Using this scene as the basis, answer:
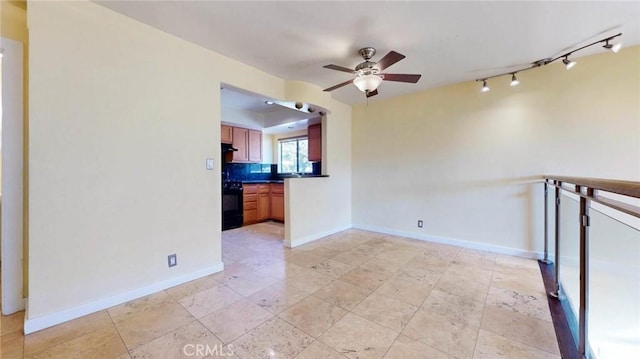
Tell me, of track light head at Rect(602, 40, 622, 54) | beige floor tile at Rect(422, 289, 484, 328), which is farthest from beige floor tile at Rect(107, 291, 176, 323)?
track light head at Rect(602, 40, 622, 54)

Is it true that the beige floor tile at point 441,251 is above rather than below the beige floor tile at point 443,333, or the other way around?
above

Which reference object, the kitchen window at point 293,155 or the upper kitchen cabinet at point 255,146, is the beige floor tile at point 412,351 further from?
the upper kitchen cabinet at point 255,146

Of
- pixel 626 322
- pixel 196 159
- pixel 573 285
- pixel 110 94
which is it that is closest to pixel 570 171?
pixel 573 285

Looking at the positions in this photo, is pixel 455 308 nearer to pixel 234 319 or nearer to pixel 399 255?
pixel 399 255

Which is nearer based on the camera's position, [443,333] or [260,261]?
[443,333]

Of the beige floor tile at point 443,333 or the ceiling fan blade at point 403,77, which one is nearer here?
the beige floor tile at point 443,333

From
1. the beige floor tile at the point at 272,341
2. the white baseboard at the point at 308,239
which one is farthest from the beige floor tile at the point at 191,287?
the white baseboard at the point at 308,239

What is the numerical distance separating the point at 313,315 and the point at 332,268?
2.99 feet

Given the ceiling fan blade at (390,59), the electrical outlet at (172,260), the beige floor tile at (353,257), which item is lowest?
the beige floor tile at (353,257)

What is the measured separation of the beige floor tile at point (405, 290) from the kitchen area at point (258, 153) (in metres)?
2.48

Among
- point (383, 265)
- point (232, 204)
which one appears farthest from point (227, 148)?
point (383, 265)

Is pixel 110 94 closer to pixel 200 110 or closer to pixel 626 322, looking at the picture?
pixel 200 110

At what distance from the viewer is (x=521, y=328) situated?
169 cm

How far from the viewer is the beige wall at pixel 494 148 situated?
2.55 metres
